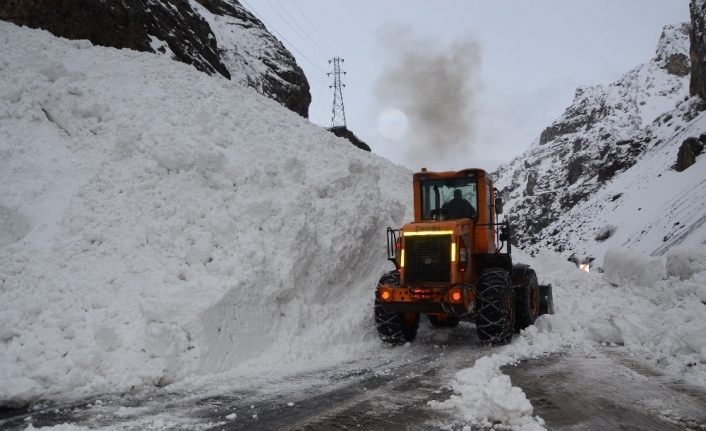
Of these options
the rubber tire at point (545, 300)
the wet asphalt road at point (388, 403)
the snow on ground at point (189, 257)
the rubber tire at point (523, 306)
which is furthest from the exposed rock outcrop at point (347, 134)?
the wet asphalt road at point (388, 403)

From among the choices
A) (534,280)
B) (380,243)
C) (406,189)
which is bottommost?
(534,280)

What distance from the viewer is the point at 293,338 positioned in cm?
795

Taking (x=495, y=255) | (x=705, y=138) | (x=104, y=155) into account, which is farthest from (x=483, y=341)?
(x=705, y=138)

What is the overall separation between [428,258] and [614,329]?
327 cm

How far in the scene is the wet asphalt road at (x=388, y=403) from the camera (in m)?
4.66

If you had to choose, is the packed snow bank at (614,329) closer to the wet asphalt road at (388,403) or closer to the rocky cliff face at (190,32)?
the wet asphalt road at (388,403)

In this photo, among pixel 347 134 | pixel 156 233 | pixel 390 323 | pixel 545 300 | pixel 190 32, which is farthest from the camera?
pixel 347 134

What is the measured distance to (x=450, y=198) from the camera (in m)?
9.39

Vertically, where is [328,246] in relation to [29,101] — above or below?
below

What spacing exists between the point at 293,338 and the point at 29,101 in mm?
7268

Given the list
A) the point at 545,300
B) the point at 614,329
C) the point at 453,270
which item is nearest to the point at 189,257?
the point at 453,270

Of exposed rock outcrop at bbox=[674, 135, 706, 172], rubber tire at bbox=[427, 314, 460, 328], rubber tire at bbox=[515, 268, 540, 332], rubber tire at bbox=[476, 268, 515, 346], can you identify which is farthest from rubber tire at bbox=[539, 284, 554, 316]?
exposed rock outcrop at bbox=[674, 135, 706, 172]

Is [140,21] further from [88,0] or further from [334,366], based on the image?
[334,366]

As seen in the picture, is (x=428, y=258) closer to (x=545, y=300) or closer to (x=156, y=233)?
(x=545, y=300)
